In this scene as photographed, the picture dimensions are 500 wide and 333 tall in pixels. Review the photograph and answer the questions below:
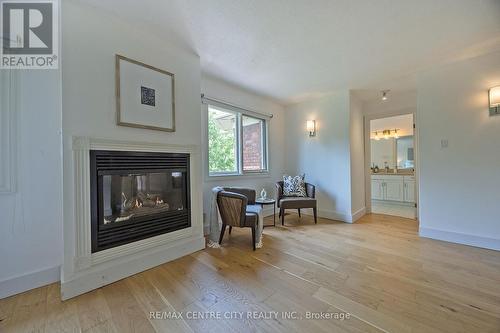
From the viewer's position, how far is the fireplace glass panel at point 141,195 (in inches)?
73.8

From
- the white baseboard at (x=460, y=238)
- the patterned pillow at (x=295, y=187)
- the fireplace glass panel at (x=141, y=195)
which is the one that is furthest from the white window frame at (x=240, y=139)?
the white baseboard at (x=460, y=238)

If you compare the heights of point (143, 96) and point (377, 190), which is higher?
point (143, 96)

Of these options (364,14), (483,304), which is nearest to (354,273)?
(483,304)

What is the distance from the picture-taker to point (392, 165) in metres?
6.02

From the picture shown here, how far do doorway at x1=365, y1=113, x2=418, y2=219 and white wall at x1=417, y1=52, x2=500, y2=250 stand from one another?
6.04 feet

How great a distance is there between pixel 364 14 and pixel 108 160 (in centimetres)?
272

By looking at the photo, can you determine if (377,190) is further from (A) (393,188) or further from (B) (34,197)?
(B) (34,197)

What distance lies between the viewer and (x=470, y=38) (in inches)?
85.4

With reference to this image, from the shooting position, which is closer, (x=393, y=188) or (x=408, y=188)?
(x=408, y=188)

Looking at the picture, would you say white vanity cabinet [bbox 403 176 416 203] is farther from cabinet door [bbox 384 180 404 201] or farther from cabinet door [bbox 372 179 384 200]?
cabinet door [bbox 372 179 384 200]

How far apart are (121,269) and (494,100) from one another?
4.60 meters

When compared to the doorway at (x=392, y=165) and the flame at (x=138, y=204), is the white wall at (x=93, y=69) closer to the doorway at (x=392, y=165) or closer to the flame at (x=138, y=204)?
the flame at (x=138, y=204)

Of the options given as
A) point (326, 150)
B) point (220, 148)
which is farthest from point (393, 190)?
point (220, 148)

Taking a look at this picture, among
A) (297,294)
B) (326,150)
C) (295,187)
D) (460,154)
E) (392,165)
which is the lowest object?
(297,294)
